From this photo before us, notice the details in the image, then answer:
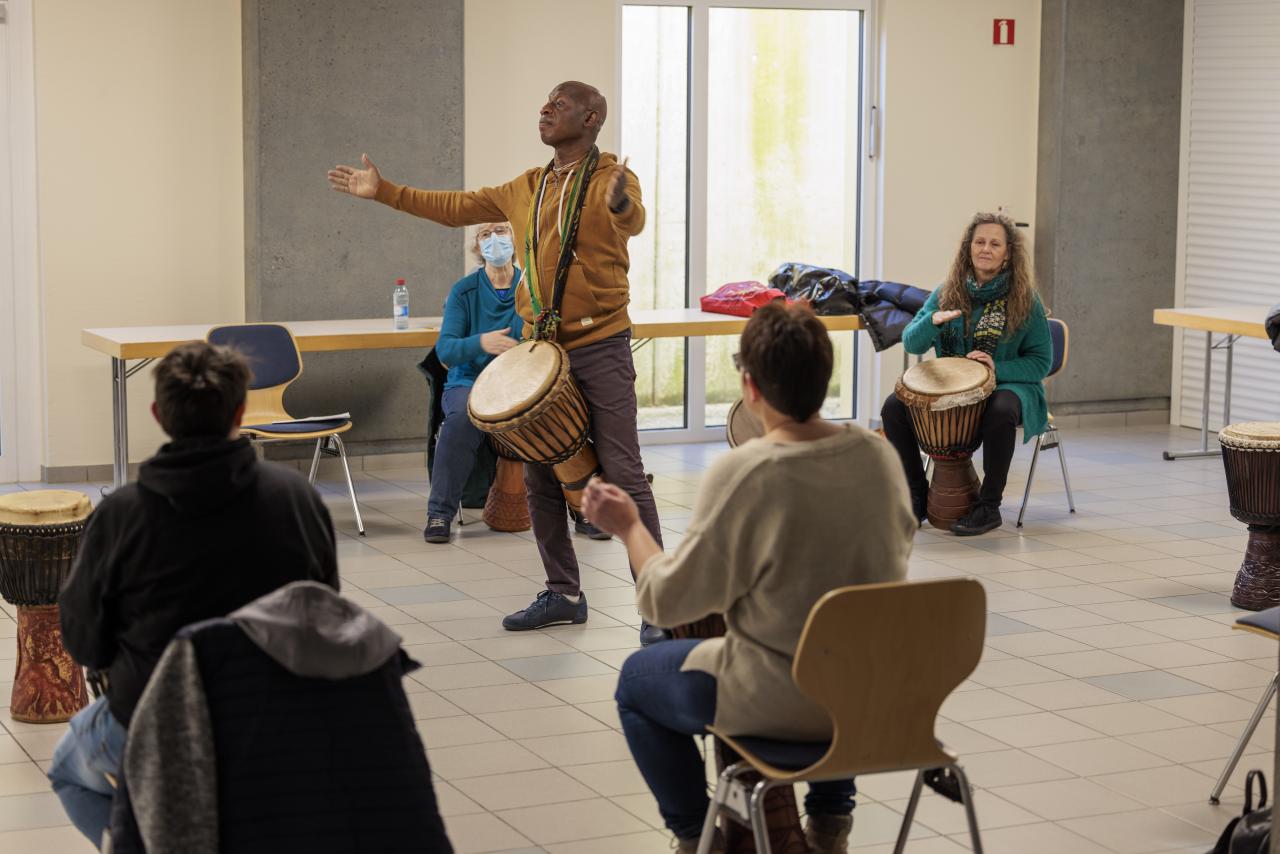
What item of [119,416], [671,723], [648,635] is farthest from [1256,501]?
[119,416]

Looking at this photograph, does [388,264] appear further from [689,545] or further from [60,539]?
[689,545]

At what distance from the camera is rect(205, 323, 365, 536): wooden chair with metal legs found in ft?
21.4

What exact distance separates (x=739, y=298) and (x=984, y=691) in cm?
342

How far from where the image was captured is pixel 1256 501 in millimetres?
5398

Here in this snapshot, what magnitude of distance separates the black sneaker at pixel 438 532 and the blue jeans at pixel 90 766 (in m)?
3.52

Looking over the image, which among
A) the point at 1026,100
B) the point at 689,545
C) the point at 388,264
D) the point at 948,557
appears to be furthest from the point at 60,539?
the point at 1026,100

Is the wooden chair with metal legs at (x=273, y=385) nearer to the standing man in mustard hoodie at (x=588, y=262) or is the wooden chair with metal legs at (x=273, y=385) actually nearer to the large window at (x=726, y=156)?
the standing man in mustard hoodie at (x=588, y=262)

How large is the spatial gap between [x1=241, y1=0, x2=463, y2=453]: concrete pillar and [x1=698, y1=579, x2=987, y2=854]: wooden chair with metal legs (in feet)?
17.2

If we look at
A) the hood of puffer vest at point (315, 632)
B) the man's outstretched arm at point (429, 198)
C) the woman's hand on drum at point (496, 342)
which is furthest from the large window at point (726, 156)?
the hood of puffer vest at point (315, 632)

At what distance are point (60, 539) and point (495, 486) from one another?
8.64 ft

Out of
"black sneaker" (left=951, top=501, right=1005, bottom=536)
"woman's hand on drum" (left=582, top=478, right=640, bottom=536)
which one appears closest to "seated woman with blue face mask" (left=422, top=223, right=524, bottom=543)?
"black sneaker" (left=951, top=501, right=1005, bottom=536)

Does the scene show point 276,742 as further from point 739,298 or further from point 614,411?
point 739,298

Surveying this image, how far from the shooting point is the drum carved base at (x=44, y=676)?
431 cm

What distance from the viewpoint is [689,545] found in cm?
283
